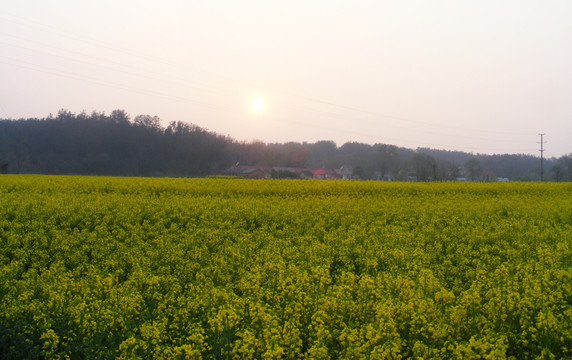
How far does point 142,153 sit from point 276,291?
69.3 meters

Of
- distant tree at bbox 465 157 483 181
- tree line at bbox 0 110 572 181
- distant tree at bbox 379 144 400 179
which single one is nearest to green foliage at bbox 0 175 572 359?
tree line at bbox 0 110 572 181

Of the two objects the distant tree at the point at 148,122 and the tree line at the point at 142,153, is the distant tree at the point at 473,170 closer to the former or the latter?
the tree line at the point at 142,153

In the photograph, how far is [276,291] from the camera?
6.41 m

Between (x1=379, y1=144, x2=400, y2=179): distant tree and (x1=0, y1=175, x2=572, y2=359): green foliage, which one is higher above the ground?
(x1=379, y1=144, x2=400, y2=179): distant tree

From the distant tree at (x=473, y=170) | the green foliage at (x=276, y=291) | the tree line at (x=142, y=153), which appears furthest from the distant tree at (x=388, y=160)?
the green foliage at (x=276, y=291)

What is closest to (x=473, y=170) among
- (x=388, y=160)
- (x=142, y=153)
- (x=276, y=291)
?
(x=388, y=160)

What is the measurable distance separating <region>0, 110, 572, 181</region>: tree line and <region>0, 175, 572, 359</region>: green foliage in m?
53.0

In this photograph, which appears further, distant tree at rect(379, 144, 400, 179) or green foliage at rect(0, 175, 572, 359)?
distant tree at rect(379, 144, 400, 179)

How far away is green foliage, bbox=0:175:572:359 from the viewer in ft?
15.6

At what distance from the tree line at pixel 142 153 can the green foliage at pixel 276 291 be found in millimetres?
52997

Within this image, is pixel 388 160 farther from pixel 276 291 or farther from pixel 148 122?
pixel 276 291

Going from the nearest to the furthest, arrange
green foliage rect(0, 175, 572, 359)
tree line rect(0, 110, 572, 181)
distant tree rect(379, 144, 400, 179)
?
green foliage rect(0, 175, 572, 359) < tree line rect(0, 110, 572, 181) < distant tree rect(379, 144, 400, 179)

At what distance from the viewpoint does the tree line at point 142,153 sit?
229 feet

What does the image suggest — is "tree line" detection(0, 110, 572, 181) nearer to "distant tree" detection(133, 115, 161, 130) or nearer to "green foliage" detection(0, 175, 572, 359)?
"distant tree" detection(133, 115, 161, 130)
